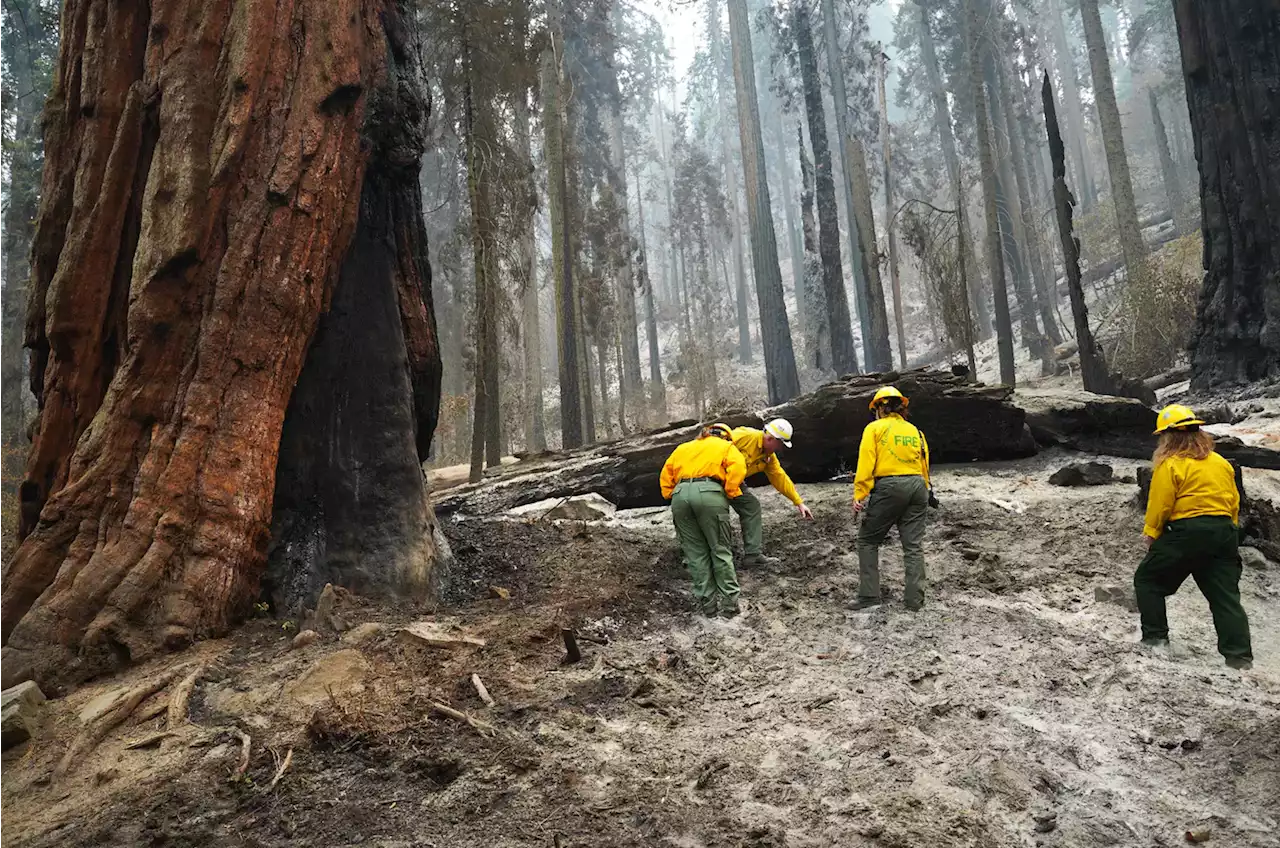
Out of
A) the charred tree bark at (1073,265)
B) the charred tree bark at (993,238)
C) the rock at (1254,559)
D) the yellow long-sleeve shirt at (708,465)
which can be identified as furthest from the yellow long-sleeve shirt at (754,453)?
the charred tree bark at (993,238)

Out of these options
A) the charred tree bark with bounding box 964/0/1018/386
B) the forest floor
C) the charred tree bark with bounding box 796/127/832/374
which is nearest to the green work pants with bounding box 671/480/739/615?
the forest floor

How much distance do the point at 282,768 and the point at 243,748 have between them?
0.85 feet

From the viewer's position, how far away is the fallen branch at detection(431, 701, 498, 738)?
3.65 m

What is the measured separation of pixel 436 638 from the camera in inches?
180

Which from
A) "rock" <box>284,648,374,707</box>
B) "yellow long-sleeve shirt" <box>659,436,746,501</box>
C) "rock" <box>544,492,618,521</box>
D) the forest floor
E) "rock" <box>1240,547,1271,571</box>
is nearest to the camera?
the forest floor

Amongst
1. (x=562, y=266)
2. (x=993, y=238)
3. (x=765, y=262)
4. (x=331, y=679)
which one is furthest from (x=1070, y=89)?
(x=331, y=679)

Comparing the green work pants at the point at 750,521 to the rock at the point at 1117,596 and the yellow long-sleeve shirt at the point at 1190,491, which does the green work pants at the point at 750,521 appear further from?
the yellow long-sleeve shirt at the point at 1190,491

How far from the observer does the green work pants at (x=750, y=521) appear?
6.97 m

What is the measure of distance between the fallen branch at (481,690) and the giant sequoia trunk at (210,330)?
4.87 ft

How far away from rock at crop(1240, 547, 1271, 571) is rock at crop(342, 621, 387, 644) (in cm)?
614

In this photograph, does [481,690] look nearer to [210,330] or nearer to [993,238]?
[210,330]

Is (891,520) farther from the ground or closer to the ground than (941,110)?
closer to the ground

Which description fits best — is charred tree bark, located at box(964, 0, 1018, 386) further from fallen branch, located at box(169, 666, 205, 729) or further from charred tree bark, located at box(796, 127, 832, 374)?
fallen branch, located at box(169, 666, 205, 729)

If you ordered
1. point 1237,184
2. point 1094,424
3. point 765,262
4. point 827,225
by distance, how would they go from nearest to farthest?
point 1094,424, point 1237,184, point 827,225, point 765,262
